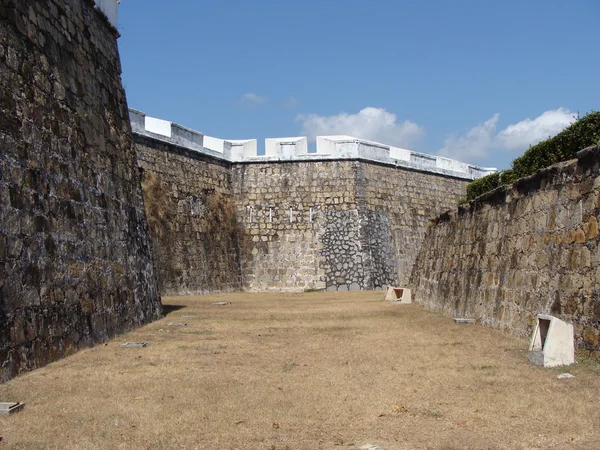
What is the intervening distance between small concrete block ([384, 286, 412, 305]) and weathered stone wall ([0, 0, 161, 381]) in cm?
688

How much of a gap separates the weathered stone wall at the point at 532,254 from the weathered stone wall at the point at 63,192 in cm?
556

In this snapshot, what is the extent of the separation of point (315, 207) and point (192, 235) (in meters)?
5.35

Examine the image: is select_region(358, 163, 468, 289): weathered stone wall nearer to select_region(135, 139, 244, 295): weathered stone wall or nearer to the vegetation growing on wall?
the vegetation growing on wall

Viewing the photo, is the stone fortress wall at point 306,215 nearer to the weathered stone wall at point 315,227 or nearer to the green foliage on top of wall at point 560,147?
the weathered stone wall at point 315,227

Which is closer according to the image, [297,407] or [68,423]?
[68,423]

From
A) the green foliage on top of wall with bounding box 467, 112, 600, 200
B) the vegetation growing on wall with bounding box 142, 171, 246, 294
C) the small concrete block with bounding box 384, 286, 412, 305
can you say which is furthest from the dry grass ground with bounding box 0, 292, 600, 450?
the vegetation growing on wall with bounding box 142, 171, 246, 294

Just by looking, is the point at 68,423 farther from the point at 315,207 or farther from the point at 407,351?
the point at 315,207

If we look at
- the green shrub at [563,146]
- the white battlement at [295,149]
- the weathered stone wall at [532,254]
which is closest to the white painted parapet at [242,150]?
the white battlement at [295,149]

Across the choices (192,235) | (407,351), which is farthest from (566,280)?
(192,235)

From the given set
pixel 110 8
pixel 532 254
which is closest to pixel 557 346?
pixel 532 254

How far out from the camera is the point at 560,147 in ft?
29.8

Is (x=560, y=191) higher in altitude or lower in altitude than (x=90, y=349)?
higher

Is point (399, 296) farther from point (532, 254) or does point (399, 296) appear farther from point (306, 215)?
point (532, 254)

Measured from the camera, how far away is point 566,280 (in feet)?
23.5
